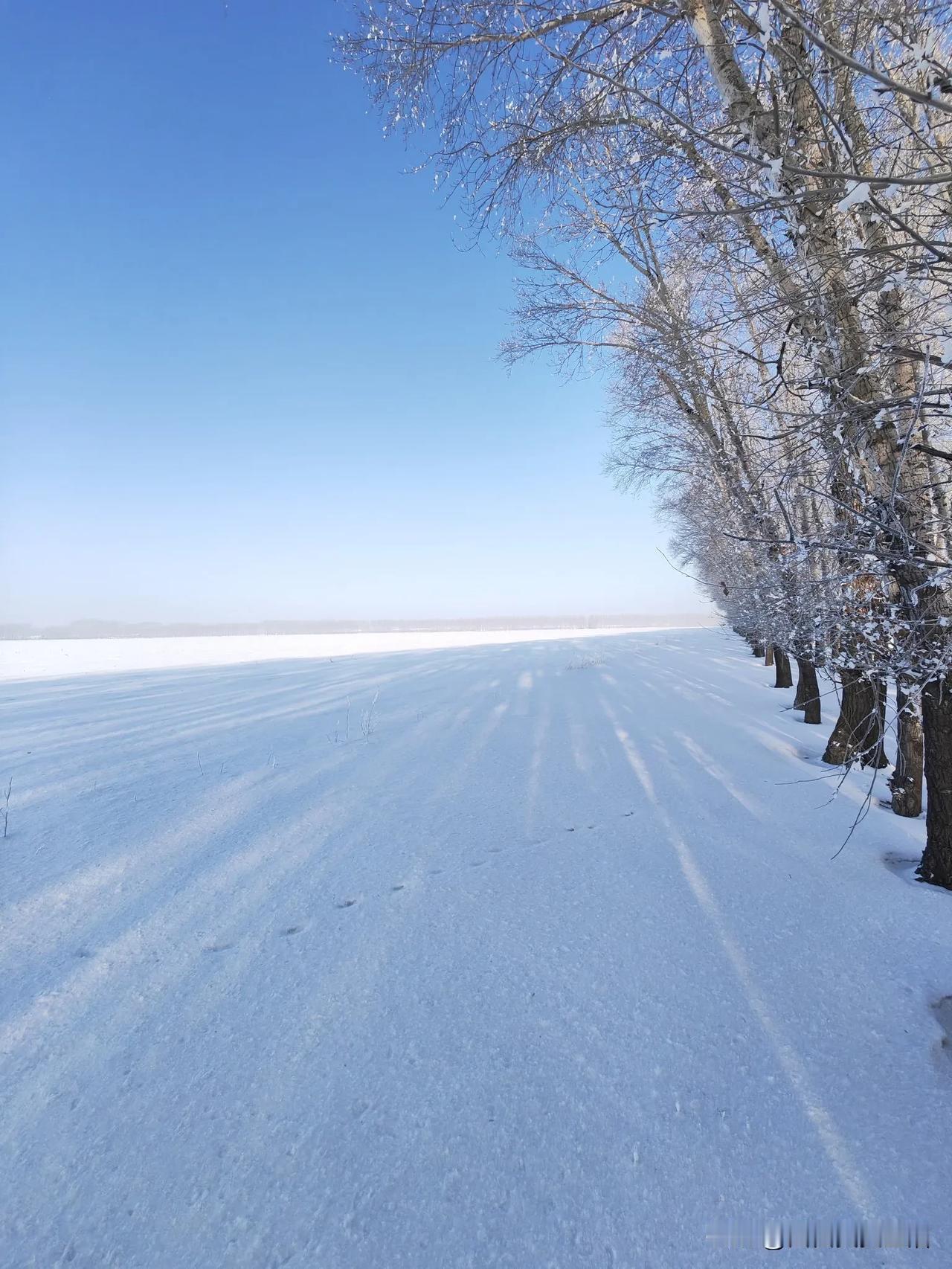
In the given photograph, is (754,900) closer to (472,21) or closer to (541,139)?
(541,139)

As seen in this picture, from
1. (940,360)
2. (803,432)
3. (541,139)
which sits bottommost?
(940,360)

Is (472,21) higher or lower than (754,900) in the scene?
higher

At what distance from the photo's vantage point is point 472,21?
2436 millimetres

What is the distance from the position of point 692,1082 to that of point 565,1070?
364 millimetres

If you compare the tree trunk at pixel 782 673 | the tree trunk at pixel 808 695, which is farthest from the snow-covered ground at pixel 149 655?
the tree trunk at pixel 808 695

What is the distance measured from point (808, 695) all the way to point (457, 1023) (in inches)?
252

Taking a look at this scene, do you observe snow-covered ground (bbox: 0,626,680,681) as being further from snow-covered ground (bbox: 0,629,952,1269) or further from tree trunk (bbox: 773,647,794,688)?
tree trunk (bbox: 773,647,794,688)

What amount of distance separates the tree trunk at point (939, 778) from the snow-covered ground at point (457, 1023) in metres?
0.18

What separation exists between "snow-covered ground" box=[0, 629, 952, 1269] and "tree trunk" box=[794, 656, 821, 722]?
113 inches

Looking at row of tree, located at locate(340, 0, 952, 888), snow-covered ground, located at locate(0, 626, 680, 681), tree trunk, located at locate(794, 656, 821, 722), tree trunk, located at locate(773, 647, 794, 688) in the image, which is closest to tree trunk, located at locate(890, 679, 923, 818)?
row of tree, located at locate(340, 0, 952, 888)

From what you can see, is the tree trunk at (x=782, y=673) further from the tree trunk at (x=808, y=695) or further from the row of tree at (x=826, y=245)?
the row of tree at (x=826, y=245)

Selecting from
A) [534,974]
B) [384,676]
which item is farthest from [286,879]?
[384,676]

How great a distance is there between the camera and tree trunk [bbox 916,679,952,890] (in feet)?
7.91

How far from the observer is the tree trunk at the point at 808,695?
613 centimetres
